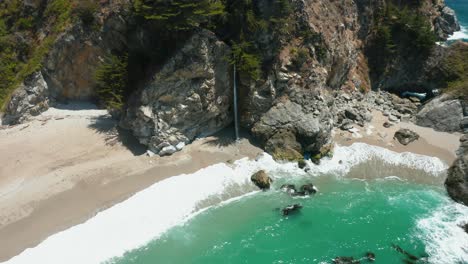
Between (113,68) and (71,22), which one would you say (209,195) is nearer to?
(113,68)

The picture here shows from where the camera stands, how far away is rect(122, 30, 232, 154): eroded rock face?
28594mm

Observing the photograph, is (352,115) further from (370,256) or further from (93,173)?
(93,173)

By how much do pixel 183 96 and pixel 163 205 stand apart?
29.0 feet

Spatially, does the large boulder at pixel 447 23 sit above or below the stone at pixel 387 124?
above

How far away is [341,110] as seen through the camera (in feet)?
119

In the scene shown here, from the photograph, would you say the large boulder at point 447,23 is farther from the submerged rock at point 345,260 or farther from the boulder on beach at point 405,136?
the submerged rock at point 345,260

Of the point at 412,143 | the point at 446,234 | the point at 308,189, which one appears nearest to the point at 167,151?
the point at 308,189

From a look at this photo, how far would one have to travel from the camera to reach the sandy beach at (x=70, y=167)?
23859 mm

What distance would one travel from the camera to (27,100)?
3250 centimetres

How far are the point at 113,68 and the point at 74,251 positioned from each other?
14.6m

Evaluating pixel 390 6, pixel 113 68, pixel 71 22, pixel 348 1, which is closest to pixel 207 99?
pixel 113 68

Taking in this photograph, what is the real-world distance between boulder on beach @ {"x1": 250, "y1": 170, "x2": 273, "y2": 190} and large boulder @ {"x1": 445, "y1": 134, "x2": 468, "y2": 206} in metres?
13.5

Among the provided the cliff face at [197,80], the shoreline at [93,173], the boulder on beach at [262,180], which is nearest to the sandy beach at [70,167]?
the shoreline at [93,173]

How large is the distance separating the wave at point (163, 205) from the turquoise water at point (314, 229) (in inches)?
40.5
